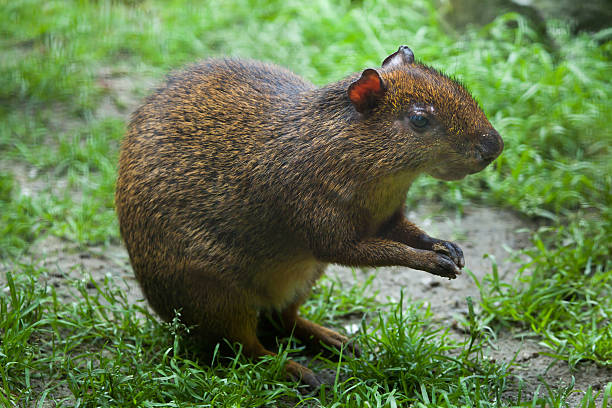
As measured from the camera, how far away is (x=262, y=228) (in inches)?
159

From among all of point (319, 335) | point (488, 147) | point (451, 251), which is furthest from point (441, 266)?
point (319, 335)

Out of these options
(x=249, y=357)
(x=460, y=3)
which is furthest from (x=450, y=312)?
(x=460, y=3)

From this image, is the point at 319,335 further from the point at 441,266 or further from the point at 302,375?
the point at 441,266

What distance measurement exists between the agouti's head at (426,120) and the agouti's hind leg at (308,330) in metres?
1.29

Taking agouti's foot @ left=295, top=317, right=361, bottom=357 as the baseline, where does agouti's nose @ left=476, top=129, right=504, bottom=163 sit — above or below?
above

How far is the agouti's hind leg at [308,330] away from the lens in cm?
454

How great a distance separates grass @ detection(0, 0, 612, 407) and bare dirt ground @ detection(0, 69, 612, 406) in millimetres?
78

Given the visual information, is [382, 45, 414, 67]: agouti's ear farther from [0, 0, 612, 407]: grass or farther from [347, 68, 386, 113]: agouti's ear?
[0, 0, 612, 407]: grass

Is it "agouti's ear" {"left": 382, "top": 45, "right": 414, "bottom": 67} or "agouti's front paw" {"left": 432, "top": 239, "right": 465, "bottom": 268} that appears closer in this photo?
"agouti's front paw" {"left": 432, "top": 239, "right": 465, "bottom": 268}

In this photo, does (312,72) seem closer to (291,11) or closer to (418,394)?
(291,11)

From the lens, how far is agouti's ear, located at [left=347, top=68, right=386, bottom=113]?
375 centimetres

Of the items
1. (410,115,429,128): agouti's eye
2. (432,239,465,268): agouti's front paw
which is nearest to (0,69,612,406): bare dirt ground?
(432,239,465,268): agouti's front paw

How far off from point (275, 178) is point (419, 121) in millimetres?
811

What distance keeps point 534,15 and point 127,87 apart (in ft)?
13.7
